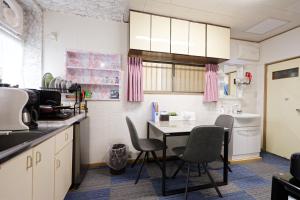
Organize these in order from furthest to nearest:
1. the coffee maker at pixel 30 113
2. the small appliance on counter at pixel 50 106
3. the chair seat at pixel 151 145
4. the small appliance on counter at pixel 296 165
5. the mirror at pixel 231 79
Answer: the mirror at pixel 231 79, the chair seat at pixel 151 145, the small appliance on counter at pixel 50 106, the coffee maker at pixel 30 113, the small appliance on counter at pixel 296 165

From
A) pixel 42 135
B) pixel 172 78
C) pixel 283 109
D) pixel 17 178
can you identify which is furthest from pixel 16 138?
Result: pixel 283 109

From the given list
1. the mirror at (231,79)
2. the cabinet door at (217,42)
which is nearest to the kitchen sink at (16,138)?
the cabinet door at (217,42)

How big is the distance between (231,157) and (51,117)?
2885 mm

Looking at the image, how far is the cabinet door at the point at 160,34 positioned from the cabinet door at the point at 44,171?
6.33 feet

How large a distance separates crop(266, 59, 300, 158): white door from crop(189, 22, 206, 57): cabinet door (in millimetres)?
1803

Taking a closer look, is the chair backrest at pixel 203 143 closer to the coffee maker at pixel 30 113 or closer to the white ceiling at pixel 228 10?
the coffee maker at pixel 30 113

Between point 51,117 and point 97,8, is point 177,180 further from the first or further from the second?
point 97,8

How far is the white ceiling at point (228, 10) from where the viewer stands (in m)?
2.20

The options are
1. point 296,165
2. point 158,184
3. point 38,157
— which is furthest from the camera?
point 158,184

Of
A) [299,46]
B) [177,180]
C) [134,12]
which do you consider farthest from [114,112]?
[299,46]

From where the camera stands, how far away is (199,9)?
2.36 meters

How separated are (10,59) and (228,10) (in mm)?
3252

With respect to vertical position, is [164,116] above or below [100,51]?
below

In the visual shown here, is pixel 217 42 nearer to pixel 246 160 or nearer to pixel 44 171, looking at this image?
pixel 246 160
